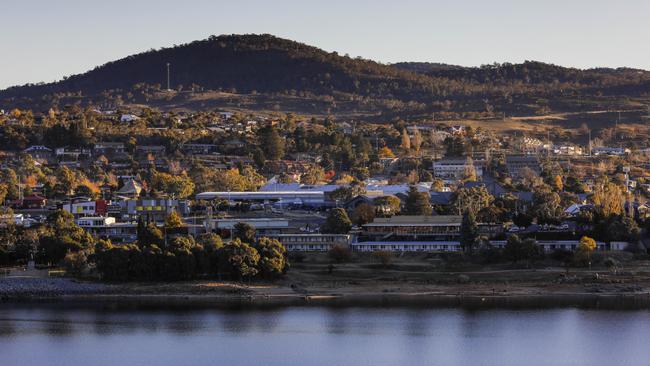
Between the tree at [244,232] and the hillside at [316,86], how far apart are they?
7098 centimetres

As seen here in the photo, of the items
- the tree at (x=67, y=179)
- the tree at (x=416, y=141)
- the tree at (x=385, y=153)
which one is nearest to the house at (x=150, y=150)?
the tree at (x=67, y=179)

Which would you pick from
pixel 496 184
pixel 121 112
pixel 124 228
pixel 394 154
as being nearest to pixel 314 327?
pixel 124 228

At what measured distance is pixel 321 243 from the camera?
186ft

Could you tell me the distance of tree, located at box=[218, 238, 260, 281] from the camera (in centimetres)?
4934

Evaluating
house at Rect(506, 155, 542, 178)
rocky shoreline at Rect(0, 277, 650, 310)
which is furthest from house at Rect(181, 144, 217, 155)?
rocky shoreline at Rect(0, 277, 650, 310)

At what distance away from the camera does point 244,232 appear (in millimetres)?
54938

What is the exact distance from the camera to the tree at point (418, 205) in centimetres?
6353

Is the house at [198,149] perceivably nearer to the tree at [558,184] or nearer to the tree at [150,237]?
the tree at [558,184]

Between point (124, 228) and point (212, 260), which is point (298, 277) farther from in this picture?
point (124, 228)

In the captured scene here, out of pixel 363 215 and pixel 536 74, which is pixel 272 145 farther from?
pixel 536 74

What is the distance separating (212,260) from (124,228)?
39.2 ft

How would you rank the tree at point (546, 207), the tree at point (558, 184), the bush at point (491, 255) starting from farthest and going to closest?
1. the tree at point (558, 184)
2. the tree at point (546, 207)
3. the bush at point (491, 255)

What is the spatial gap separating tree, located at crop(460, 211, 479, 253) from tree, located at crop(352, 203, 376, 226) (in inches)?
310

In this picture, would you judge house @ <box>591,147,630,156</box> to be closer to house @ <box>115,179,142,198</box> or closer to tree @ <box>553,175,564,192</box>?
tree @ <box>553,175,564,192</box>
